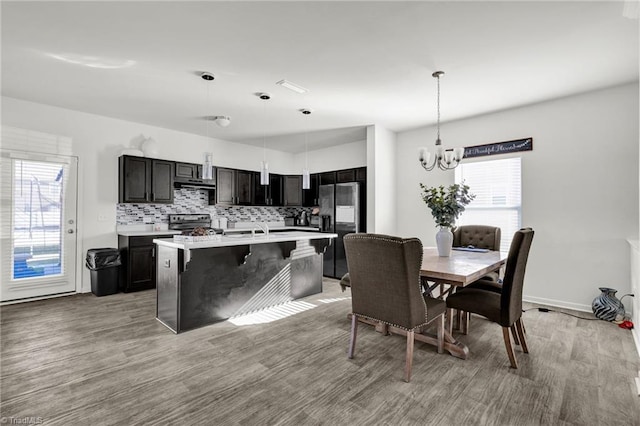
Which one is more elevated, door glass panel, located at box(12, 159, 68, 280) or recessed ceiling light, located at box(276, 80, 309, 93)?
recessed ceiling light, located at box(276, 80, 309, 93)

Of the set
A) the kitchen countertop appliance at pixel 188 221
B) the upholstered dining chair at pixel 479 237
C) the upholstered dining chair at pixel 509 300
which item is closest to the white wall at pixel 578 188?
the upholstered dining chair at pixel 479 237

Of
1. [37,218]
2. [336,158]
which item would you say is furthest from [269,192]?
[37,218]

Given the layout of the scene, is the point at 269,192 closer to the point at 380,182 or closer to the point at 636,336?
the point at 380,182

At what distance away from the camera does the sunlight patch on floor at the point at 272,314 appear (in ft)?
10.9

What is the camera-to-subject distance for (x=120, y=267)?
4461mm

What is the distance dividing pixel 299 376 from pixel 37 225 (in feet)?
14.0

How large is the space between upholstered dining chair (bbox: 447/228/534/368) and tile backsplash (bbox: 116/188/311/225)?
4777mm

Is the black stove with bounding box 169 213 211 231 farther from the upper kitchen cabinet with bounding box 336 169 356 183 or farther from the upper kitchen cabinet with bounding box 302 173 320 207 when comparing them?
the upper kitchen cabinet with bounding box 336 169 356 183

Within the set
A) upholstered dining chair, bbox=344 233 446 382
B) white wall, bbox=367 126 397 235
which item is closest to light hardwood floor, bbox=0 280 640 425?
upholstered dining chair, bbox=344 233 446 382

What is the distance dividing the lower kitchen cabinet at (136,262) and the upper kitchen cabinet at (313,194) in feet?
9.94

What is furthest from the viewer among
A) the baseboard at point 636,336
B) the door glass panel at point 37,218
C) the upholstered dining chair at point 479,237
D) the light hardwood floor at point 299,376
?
the door glass panel at point 37,218

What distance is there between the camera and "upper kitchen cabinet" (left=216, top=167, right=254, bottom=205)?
5.72 metres

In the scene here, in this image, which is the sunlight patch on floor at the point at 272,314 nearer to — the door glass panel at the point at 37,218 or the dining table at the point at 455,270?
the dining table at the point at 455,270

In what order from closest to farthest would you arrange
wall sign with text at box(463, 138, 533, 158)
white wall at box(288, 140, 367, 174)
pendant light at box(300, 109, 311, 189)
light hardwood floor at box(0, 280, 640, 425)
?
light hardwood floor at box(0, 280, 640, 425)
pendant light at box(300, 109, 311, 189)
wall sign with text at box(463, 138, 533, 158)
white wall at box(288, 140, 367, 174)
